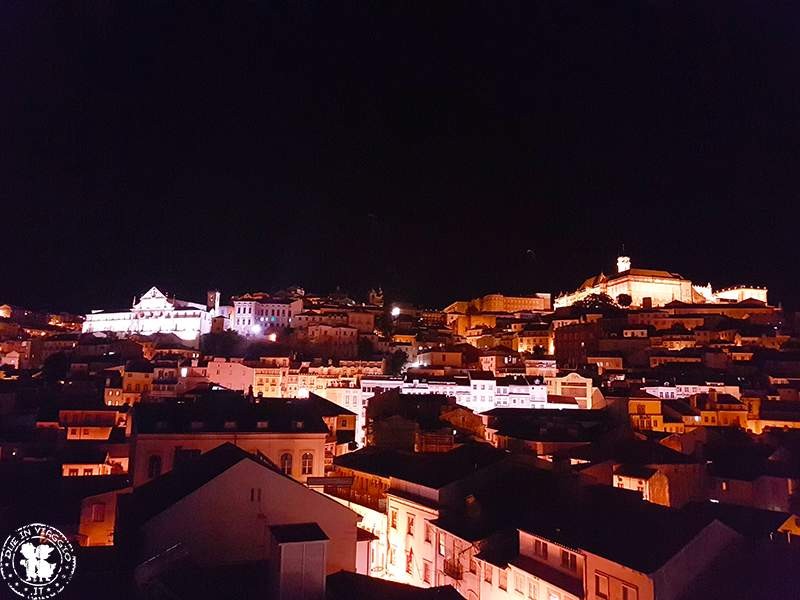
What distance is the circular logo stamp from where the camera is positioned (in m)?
9.23

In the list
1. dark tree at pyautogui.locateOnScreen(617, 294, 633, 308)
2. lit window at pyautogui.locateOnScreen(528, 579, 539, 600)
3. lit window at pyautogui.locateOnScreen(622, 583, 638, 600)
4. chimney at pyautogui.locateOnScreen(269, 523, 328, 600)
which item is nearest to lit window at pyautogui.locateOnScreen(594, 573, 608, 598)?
lit window at pyautogui.locateOnScreen(622, 583, 638, 600)

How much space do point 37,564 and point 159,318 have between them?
259 ft

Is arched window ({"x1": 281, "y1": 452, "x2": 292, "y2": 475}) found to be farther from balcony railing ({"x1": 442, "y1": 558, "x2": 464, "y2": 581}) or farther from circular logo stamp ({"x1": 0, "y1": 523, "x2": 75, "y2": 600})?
circular logo stamp ({"x1": 0, "y1": 523, "x2": 75, "y2": 600})

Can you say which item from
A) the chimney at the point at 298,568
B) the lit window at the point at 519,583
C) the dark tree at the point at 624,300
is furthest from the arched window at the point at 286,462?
the dark tree at the point at 624,300

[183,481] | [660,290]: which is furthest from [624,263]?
[183,481]

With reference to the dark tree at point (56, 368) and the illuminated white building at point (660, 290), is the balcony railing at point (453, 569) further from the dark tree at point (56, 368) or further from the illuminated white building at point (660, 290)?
the illuminated white building at point (660, 290)

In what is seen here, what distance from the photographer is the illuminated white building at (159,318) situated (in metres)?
80.5

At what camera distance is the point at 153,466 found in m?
22.7

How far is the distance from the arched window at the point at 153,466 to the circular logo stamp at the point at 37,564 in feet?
42.6

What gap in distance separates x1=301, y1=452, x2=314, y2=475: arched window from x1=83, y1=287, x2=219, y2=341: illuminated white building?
5975 centimetres

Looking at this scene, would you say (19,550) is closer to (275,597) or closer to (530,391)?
(275,597)

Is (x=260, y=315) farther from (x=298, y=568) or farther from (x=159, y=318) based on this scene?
(x=298, y=568)

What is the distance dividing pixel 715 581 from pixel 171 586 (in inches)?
527

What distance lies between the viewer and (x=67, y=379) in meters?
56.8
